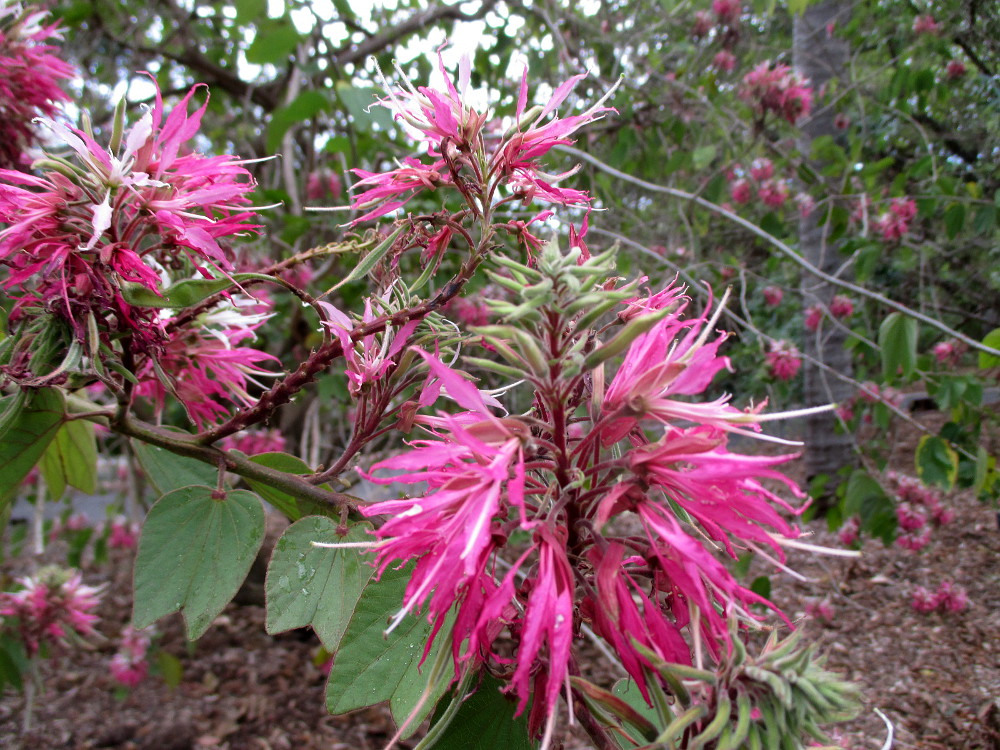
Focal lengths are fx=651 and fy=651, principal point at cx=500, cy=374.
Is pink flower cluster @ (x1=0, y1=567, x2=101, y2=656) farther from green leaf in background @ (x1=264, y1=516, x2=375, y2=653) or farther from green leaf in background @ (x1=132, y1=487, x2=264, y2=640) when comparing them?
green leaf in background @ (x1=264, y1=516, x2=375, y2=653)

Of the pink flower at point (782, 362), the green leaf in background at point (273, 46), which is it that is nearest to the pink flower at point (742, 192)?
the pink flower at point (782, 362)

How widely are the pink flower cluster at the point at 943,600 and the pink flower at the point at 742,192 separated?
7.00ft

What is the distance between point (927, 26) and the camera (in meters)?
3.14

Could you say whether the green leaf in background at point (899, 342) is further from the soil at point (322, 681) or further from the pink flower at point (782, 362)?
the pink flower at point (782, 362)

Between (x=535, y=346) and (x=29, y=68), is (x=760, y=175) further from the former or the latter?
(x=535, y=346)

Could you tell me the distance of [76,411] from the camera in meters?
0.78

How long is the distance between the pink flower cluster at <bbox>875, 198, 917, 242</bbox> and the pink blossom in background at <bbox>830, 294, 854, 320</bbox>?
15.9 inches

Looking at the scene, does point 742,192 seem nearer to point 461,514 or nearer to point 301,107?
point 301,107

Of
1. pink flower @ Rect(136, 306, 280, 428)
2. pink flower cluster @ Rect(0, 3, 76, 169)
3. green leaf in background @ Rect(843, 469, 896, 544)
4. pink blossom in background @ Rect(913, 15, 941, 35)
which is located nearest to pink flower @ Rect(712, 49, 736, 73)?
pink blossom in background @ Rect(913, 15, 941, 35)

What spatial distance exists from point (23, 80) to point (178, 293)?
770 millimetres

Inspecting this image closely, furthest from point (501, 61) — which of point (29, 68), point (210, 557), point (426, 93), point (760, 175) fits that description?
point (210, 557)

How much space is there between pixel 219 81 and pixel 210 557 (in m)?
2.19

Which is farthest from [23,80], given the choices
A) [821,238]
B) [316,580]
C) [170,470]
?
[821,238]

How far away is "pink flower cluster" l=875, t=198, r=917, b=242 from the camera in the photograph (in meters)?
3.03
